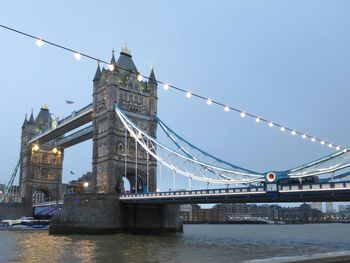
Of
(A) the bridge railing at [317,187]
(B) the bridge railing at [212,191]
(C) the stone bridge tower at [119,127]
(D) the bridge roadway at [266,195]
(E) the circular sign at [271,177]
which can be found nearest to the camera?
(A) the bridge railing at [317,187]

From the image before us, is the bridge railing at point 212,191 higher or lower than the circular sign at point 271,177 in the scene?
lower

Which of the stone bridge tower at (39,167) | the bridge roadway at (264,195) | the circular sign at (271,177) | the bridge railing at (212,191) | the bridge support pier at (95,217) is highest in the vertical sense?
the stone bridge tower at (39,167)

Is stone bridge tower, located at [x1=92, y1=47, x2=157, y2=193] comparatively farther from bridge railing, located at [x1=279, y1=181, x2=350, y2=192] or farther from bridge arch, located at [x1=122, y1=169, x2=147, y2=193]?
bridge railing, located at [x1=279, y1=181, x2=350, y2=192]

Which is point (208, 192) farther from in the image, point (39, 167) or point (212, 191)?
point (39, 167)

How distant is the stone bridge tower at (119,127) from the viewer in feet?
210

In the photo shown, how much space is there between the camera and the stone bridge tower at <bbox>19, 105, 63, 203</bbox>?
95.2m

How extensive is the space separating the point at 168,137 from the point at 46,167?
141 feet

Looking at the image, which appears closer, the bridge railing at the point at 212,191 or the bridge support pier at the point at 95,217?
the bridge railing at the point at 212,191

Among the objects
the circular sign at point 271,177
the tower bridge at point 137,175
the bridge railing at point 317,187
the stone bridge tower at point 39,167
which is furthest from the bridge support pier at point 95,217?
the stone bridge tower at point 39,167

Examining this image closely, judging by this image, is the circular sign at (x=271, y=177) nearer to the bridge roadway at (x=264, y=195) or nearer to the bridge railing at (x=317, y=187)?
the bridge roadway at (x=264, y=195)

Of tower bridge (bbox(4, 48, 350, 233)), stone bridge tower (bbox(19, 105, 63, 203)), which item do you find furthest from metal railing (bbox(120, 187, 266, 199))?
stone bridge tower (bbox(19, 105, 63, 203))

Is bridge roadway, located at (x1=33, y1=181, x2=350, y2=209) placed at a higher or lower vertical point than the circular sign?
lower

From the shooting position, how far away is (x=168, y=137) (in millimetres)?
65500

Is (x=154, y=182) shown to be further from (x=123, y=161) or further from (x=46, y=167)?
(x=46, y=167)
